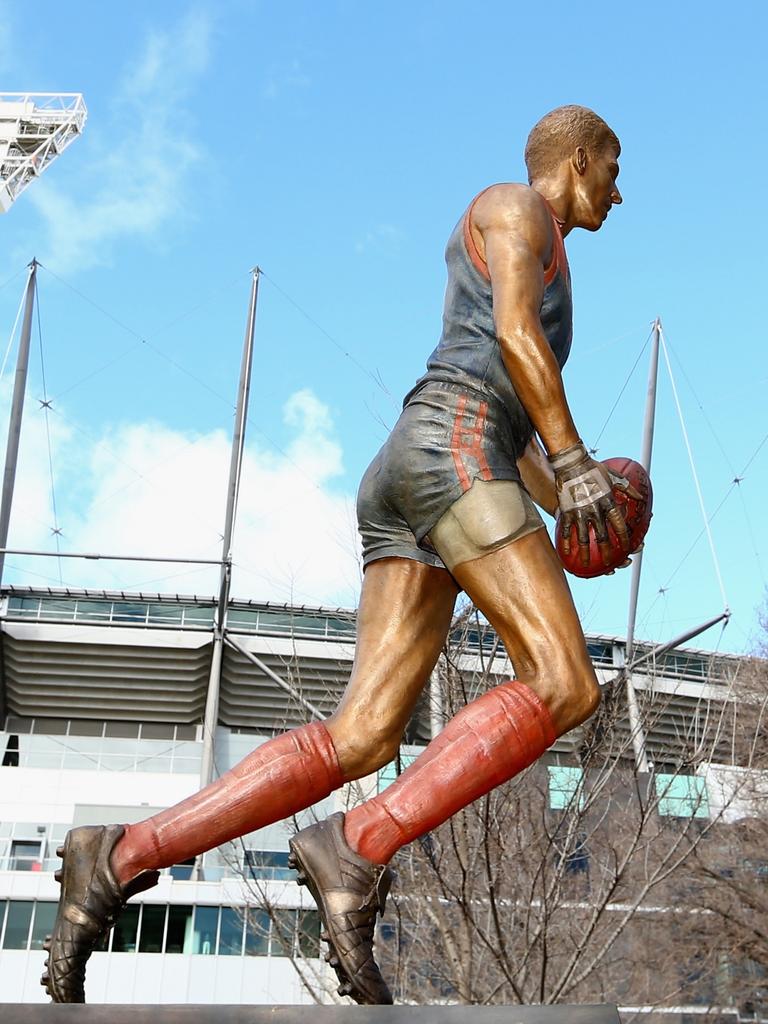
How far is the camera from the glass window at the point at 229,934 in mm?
29125

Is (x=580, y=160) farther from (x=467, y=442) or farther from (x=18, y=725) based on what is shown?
(x=18, y=725)

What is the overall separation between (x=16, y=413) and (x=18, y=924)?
14458 millimetres

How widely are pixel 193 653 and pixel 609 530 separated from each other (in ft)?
106

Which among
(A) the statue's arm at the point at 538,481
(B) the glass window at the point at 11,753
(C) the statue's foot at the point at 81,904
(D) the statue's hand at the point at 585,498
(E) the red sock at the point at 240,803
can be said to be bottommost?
(C) the statue's foot at the point at 81,904

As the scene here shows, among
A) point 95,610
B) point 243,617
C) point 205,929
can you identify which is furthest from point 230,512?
point 205,929

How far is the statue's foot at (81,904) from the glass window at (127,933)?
90.9 feet

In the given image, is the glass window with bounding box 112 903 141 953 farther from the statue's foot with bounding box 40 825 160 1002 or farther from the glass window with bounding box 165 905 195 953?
the statue's foot with bounding box 40 825 160 1002

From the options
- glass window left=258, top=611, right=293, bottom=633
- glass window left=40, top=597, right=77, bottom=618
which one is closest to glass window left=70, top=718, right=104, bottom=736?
glass window left=40, top=597, right=77, bottom=618

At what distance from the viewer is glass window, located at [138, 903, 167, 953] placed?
2891 centimetres

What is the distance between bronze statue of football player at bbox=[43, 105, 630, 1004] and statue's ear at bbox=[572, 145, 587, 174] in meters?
0.25

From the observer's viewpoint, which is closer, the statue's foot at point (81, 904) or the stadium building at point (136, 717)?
the statue's foot at point (81, 904)

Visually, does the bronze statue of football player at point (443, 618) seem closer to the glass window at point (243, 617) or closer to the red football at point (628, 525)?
the red football at point (628, 525)

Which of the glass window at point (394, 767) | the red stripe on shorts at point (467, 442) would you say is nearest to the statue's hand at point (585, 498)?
the red stripe on shorts at point (467, 442)

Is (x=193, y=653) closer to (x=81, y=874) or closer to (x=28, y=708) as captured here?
(x=28, y=708)
